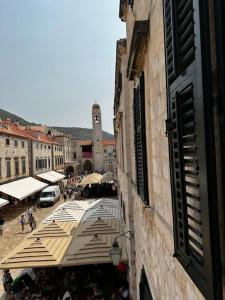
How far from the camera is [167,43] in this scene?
256 centimetres

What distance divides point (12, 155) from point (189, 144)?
31.1 m

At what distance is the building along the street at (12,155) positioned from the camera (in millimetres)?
28609

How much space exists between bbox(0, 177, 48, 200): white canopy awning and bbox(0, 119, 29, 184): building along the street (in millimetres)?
746

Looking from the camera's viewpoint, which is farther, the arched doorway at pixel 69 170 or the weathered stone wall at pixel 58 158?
the arched doorway at pixel 69 170

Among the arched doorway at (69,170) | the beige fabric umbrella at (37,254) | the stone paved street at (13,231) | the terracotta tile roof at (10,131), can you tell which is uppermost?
the terracotta tile roof at (10,131)

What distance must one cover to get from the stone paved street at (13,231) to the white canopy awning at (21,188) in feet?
5.36

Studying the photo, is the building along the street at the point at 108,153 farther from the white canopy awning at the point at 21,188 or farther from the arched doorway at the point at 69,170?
the white canopy awning at the point at 21,188

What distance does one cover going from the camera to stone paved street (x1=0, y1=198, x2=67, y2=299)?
687 inches

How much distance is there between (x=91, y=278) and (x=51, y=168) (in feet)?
126

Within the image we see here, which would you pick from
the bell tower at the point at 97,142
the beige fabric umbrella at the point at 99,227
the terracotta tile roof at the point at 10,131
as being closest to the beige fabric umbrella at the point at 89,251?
the beige fabric umbrella at the point at 99,227

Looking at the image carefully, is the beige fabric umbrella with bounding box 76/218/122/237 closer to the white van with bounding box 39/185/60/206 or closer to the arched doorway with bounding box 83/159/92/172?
the white van with bounding box 39/185/60/206

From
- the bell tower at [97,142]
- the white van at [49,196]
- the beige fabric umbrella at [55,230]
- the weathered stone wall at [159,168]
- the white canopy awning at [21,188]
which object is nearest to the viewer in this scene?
the weathered stone wall at [159,168]

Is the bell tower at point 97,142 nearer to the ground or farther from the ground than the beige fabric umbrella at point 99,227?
farther from the ground

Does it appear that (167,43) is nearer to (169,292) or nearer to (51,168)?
(169,292)
